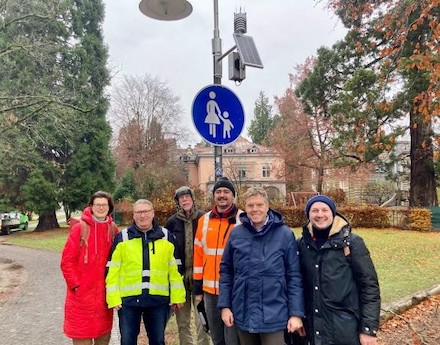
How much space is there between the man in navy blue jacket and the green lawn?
4.77m

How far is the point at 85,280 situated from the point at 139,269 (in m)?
0.52

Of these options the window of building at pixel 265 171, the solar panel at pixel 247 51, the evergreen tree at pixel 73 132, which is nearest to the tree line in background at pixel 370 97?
the solar panel at pixel 247 51

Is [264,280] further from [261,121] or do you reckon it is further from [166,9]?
[261,121]

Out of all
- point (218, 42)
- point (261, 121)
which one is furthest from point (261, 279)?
point (261, 121)

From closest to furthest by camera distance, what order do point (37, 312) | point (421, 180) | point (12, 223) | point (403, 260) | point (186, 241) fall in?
point (186, 241) → point (37, 312) → point (403, 260) → point (421, 180) → point (12, 223)

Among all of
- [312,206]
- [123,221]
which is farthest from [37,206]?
[312,206]

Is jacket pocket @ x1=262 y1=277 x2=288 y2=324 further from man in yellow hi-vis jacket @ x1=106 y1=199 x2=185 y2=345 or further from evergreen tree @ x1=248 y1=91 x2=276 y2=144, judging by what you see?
evergreen tree @ x1=248 y1=91 x2=276 y2=144

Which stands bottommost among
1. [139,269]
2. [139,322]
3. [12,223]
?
[12,223]

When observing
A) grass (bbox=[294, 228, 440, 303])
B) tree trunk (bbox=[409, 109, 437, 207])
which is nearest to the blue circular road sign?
grass (bbox=[294, 228, 440, 303])

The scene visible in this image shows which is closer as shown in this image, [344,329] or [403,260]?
[344,329]

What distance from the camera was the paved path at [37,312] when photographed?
5.69m

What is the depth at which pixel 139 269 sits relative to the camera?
3.69 meters

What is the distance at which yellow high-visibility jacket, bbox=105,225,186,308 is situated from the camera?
3.66m

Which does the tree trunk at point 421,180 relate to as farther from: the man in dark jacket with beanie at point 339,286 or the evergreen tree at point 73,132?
the man in dark jacket with beanie at point 339,286
